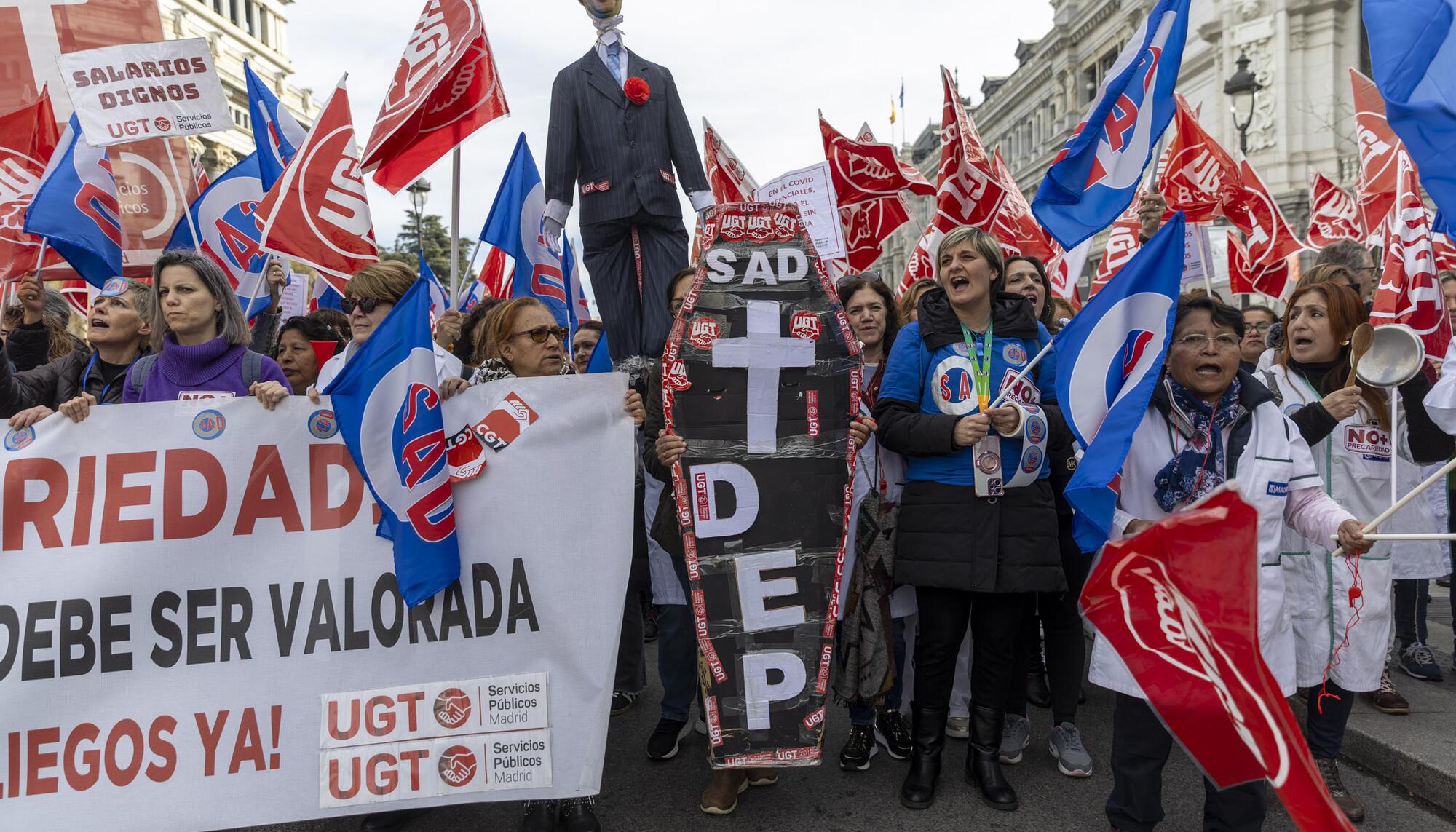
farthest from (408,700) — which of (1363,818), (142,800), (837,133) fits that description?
(837,133)

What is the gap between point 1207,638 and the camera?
211 cm

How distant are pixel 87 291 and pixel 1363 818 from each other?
856 centimetres

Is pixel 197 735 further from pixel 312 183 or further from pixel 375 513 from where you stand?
pixel 312 183

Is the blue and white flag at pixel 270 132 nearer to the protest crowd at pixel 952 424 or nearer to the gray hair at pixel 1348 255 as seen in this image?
the protest crowd at pixel 952 424

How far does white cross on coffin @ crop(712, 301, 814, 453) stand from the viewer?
352cm

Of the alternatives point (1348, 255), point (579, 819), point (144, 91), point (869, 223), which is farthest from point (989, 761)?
point (144, 91)

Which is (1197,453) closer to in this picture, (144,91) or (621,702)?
(621,702)

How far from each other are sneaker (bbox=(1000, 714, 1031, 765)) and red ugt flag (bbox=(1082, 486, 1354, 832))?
6.22ft

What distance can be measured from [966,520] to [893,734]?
1.20m

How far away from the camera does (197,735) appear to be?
299 cm

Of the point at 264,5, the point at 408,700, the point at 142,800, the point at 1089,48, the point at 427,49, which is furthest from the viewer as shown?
the point at 264,5

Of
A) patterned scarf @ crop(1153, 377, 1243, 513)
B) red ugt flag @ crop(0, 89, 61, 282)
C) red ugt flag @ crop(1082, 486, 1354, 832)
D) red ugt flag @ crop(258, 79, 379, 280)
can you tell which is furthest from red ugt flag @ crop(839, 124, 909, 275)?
red ugt flag @ crop(0, 89, 61, 282)

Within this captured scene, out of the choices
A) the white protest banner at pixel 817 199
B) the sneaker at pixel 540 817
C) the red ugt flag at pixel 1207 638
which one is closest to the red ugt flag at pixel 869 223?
the white protest banner at pixel 817 199

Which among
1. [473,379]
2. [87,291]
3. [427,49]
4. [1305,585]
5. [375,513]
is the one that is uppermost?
[427,49]
